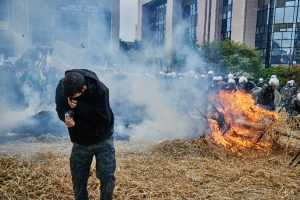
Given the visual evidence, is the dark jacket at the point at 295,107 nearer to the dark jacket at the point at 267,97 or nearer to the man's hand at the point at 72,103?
the dark jacket at the point at 267,97

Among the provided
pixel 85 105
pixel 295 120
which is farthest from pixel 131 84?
pixel 85 105

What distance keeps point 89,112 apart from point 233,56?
70.2ft

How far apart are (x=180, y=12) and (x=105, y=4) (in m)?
32.0

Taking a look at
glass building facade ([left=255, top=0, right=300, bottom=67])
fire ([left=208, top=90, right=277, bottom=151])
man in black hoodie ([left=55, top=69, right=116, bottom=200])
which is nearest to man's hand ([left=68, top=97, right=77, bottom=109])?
man in black hoodie ([left=55, top=69, right=116, bottom=200])

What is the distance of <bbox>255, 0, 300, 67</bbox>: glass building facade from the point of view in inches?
1251

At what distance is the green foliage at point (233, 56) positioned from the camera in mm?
23062

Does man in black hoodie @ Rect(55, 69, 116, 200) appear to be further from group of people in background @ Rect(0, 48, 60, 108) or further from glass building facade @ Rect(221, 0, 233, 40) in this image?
glass building facade @ Rect(221, 0, 233, 40)

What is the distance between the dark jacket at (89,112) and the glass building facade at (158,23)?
32.1 m

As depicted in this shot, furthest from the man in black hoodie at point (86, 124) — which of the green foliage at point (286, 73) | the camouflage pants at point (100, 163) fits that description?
the green foliage at point (286, 73)

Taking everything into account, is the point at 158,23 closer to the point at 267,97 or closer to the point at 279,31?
the point at 279,31

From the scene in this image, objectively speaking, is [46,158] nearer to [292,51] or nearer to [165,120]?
[165,120]

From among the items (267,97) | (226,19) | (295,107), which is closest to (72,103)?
(267,97)

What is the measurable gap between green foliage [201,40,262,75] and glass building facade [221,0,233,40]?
13.1 metres

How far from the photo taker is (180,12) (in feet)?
139
